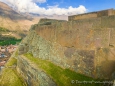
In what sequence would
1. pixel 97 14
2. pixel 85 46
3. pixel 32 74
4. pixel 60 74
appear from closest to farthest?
1. pixel 85 46
2. pixel 60 74
3. pixel 97 14
4. pixel 32 74

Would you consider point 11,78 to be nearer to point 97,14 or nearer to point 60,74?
point 60,74

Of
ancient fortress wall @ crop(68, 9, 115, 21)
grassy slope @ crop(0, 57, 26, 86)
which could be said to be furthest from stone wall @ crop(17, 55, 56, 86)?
ancient fortress wall @ crop(68, 9, 115, 21)

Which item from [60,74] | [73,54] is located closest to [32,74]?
[60,74]

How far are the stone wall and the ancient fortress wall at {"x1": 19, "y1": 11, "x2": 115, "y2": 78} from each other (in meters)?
1.45

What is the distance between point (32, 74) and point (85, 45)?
15.6ft

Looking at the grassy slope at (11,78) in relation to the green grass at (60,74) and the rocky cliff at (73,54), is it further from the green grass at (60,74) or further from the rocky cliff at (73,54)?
the green grass at (60,74)

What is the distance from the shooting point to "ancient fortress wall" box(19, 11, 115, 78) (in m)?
8.02

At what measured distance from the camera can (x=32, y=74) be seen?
11086 mm

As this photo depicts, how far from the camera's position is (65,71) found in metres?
9.66

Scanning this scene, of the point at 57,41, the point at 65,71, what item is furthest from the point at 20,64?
the point at 65,71

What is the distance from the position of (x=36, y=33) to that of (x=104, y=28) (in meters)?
7.49

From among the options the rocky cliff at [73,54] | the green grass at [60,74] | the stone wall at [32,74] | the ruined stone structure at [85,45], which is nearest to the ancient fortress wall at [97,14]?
the ruined stone structure at [85,45]

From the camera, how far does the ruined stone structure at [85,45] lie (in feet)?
26.3

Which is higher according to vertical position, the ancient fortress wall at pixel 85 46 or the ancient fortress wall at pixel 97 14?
the ancient fortress wall at pixel 97 14
